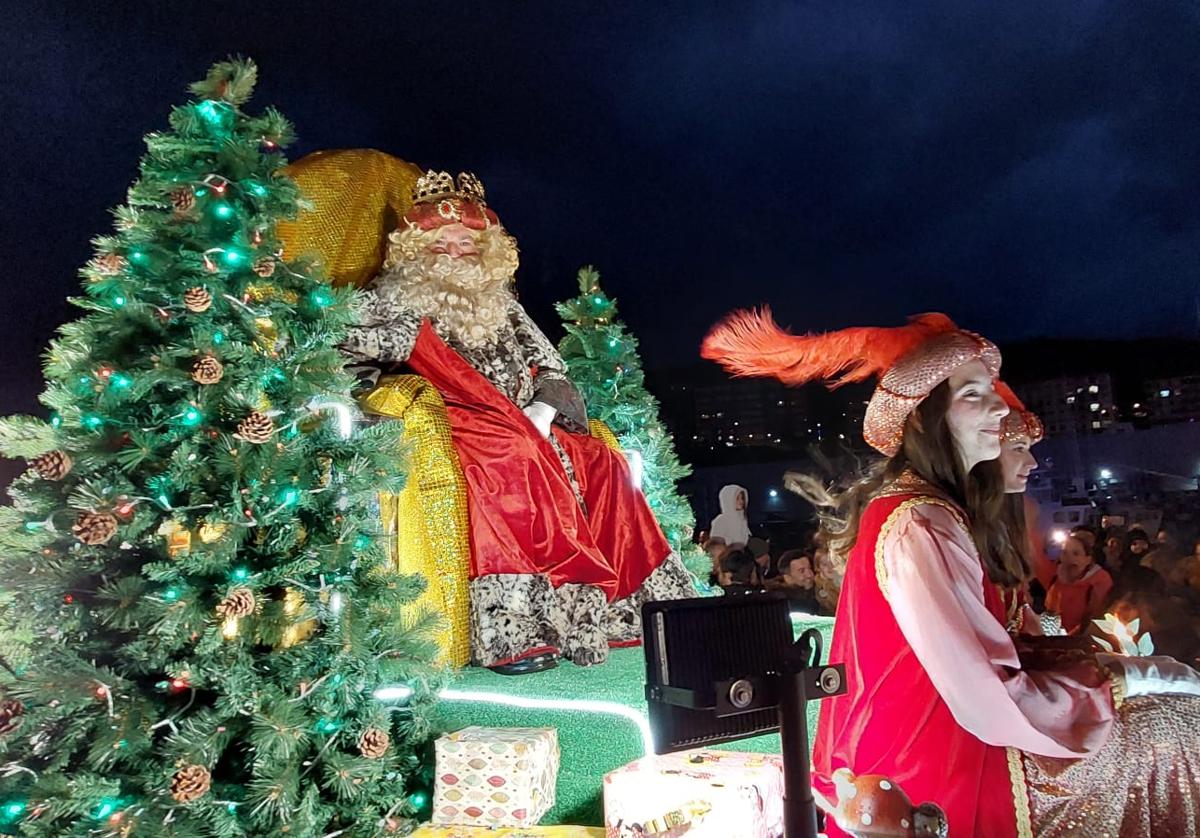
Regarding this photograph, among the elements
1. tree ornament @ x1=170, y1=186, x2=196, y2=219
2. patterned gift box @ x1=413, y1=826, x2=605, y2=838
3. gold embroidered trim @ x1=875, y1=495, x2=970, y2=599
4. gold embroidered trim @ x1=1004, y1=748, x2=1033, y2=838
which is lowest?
patterned gift box @ x1=413, y1=826, x2=605, y2=838

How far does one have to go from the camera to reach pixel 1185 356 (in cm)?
770

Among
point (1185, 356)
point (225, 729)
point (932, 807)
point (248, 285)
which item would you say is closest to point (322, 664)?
point (225, 729)

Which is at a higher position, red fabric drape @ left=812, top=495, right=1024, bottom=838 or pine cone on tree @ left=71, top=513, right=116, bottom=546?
pine cone on tree @ left=71, top=513, right=116, bottom=546

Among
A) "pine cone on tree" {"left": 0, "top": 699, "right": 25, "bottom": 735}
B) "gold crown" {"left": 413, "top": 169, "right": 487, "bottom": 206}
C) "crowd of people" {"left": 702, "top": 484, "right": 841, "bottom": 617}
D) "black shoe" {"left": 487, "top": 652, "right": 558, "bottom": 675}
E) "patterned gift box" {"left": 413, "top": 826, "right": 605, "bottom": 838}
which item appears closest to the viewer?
"pine cone on tree" {"left": 0, "top": 699, "right": 25, "bottom": 735}

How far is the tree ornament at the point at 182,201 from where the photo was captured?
85.8 inches

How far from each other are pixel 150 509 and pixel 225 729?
589 mm

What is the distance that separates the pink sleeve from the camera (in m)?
1.67

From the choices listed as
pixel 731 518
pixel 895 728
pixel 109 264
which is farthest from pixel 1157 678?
pixel 731 518

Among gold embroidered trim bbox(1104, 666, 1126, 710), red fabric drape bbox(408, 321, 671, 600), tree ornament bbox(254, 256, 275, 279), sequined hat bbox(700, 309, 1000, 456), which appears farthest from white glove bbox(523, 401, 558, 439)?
gold embroidered trim bbox(1104, 666, 1126, 710)

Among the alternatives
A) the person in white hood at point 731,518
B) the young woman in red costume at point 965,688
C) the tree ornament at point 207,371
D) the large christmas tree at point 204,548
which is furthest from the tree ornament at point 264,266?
the person in white hood at point 731,518

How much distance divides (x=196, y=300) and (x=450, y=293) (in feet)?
6.16

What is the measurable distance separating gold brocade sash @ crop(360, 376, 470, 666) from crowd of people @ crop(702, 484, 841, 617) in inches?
61.8

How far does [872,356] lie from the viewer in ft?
7.07

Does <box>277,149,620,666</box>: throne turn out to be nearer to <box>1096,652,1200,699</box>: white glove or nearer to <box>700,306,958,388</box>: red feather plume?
<box>700,306,958,388</box>: red feather plume
